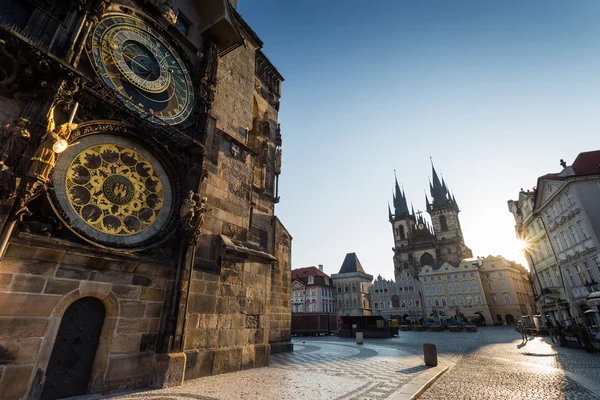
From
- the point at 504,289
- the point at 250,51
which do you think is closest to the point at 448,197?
the point at 504,289

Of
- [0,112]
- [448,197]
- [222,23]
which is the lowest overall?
[0,112]

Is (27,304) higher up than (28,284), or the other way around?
(28,284)

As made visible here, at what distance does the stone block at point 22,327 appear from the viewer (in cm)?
461

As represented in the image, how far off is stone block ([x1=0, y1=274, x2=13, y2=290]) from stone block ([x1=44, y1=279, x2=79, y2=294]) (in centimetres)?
53

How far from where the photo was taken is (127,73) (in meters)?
7.67

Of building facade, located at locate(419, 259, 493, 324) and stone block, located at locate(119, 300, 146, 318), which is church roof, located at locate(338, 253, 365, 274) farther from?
stone block, located at locate(119, 300, 146, 318)

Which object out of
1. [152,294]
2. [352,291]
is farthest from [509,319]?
[152,294]

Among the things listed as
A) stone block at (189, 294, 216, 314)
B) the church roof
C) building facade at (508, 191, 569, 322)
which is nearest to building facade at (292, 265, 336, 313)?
the church roof

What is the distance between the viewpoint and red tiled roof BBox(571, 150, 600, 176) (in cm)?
2303

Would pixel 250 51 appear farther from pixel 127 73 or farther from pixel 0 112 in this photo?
pixel 0 112

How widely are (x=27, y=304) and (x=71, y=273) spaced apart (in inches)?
30.3

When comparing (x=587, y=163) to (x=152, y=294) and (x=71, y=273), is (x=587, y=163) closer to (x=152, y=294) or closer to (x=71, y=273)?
(x=152, y=294)

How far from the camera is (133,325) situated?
6.24 metres

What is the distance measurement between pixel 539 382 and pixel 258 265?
27.8 ft
